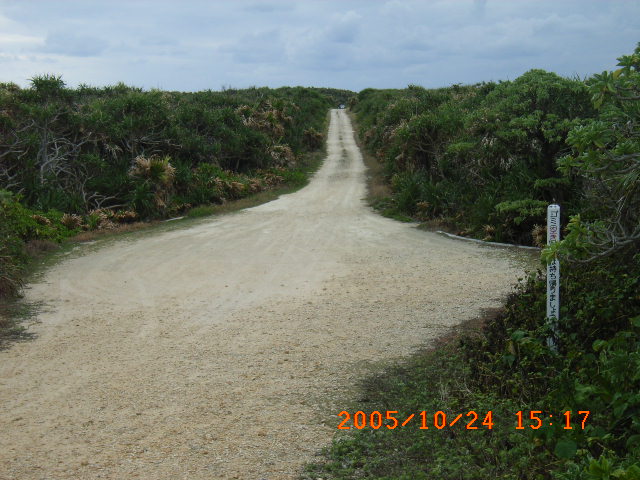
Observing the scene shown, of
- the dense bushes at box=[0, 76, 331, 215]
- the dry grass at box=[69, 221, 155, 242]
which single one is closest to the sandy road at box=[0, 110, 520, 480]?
the dry grass at box=[69, 221, 155, 242]

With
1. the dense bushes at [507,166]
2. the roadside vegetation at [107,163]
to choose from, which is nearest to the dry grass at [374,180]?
the dense bushes at [507,166]

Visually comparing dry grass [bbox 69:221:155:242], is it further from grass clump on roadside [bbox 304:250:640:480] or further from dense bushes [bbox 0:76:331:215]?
grass clump on roadside [bbox 304:250:640:480]

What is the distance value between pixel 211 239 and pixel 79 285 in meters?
4.06

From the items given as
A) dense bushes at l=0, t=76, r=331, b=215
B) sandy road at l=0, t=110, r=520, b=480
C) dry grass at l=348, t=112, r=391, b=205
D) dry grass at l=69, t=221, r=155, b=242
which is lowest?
sandy road at l=0, t=110, r=520, b=480

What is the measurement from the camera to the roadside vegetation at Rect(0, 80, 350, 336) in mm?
15117

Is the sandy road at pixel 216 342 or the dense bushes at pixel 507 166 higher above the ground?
the dense bushes at pixel 507 166

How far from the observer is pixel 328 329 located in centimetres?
757

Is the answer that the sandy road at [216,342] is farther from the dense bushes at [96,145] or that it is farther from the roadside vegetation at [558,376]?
the dense bushes at [96,145]
